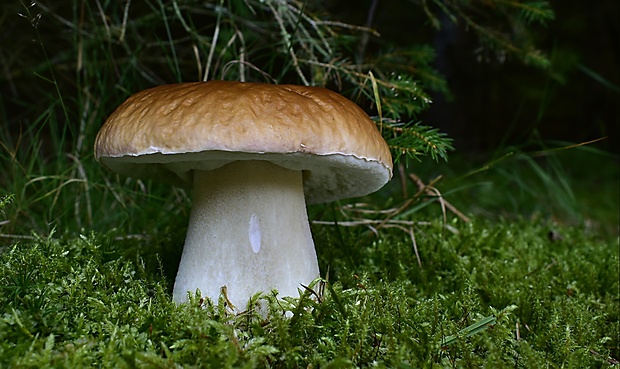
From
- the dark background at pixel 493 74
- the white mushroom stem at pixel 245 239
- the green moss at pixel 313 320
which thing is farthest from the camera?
the dark background at pixel 493 74

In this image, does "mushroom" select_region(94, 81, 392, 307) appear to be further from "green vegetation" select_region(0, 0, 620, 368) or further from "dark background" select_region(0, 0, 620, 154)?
"dark background" select_region(0, 0, 620, 154)

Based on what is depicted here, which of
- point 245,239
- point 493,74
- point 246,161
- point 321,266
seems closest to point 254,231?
point 245,239

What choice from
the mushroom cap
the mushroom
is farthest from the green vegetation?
the mushroom cap

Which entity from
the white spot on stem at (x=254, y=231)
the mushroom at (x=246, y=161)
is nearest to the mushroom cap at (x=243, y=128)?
the mushroom at (x=246, y=161)

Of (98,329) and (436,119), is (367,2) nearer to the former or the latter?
(436,119)

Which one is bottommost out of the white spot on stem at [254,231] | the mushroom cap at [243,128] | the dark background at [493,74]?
the dark background at [493,74]

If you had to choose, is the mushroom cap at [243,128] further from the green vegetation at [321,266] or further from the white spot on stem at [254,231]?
the green vegetation at [321,266]

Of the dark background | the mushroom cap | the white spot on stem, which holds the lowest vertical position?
the dark background
